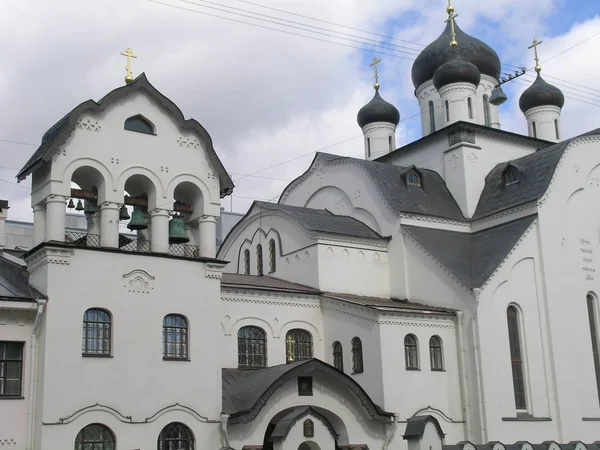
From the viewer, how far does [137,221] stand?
17.7 metres

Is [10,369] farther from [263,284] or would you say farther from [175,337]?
[263,284]

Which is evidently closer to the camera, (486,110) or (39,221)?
(39,221)

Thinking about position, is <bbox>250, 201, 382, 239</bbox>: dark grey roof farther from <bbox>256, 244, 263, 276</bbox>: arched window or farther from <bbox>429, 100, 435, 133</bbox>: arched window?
<bbox>429, 100, 435, 133</bbox>: arched window

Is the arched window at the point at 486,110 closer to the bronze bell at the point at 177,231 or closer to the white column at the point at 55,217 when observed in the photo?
the bronze bell at the point at 177,231

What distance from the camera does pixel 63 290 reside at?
16.2m

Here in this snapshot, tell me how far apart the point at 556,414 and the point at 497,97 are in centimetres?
1045

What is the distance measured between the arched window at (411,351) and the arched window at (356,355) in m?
1.15

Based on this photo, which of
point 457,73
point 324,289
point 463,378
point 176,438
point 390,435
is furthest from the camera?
point 457,73

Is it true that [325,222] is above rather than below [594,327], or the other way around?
above

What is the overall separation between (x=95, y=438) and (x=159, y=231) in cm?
427

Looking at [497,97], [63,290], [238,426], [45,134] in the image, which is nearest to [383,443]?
[238,426]

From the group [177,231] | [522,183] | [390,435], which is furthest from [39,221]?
[522,183]

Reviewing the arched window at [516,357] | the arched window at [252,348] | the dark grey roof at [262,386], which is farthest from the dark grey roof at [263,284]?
the arched window at [516,357]

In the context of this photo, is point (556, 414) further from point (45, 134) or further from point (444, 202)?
point (45, 134)
